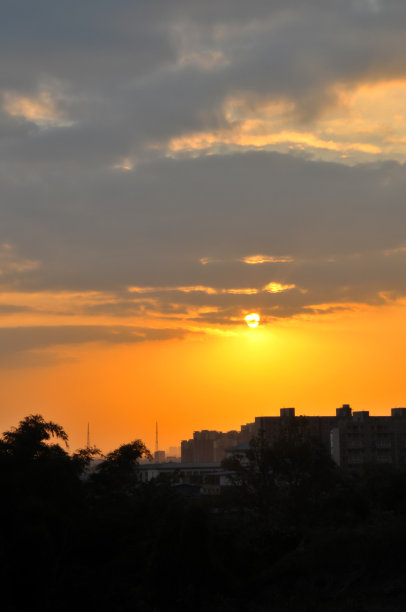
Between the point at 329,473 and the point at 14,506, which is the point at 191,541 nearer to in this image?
the point at 14,506

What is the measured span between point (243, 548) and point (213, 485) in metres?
95.9

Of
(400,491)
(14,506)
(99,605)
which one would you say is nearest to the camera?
(14,506)

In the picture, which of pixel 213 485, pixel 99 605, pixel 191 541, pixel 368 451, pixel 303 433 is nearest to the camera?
pixel 99 605

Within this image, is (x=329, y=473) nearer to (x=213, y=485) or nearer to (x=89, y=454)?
(x=89, y=454)

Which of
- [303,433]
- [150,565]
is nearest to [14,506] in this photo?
[150,565]

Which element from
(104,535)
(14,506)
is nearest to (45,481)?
(14,506)

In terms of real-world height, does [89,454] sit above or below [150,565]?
above

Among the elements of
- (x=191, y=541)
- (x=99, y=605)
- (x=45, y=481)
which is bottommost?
(x=99, y=605)

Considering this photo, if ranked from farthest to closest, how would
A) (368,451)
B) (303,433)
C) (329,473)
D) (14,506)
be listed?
(368,451) → (303,433) → (329,473) → (14,506)

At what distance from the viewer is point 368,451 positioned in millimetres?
190875

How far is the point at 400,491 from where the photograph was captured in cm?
6844

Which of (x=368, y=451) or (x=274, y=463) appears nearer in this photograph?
(x=274, y=463)

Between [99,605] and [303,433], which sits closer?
[99,605]

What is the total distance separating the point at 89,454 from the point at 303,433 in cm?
5210
